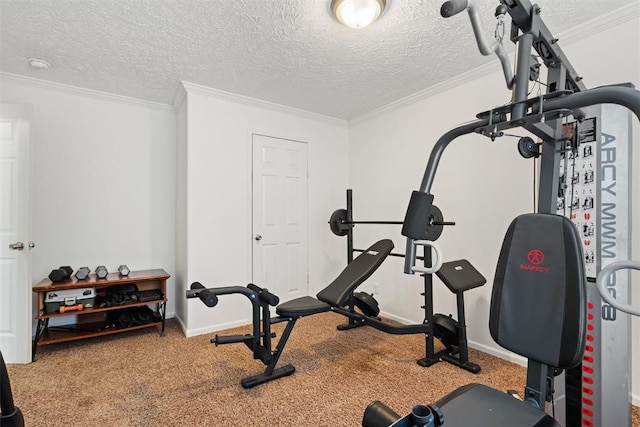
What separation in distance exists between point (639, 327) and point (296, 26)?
3.06 metres

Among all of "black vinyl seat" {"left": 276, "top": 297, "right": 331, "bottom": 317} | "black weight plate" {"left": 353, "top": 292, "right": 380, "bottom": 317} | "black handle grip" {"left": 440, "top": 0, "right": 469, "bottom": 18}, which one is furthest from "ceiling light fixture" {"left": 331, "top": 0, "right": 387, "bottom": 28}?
"black weight plate" {"left": 353, "top": 292, "right": 380, "bottom": 317}

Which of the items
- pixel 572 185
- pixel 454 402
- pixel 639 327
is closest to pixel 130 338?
pixel 454 402

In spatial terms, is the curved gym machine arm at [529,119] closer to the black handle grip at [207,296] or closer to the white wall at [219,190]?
the black handle grip at [207,296]

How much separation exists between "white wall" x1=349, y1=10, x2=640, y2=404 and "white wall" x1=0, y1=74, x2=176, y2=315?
254 cm

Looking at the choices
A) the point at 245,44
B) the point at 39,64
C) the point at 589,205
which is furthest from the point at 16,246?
the point at 589,205

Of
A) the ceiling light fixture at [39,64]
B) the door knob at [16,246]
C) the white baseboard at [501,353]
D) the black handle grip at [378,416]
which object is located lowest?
the white baseboard at [501,353]

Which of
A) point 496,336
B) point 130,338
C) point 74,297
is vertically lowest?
point 130,338

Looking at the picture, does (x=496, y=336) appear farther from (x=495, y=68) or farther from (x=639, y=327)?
(x=495, y=68)

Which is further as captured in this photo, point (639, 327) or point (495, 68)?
point (495, 68)

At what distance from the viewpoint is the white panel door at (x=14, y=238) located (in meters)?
2.59

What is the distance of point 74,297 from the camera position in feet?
9.50

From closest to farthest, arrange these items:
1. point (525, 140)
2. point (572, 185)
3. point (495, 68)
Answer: point (525, 140) → point (572, 185) → point (495, 68)

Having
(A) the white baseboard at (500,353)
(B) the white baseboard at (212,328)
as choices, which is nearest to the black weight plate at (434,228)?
(A) the white baseboard at (500,353)

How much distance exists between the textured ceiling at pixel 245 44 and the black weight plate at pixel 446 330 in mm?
2245
